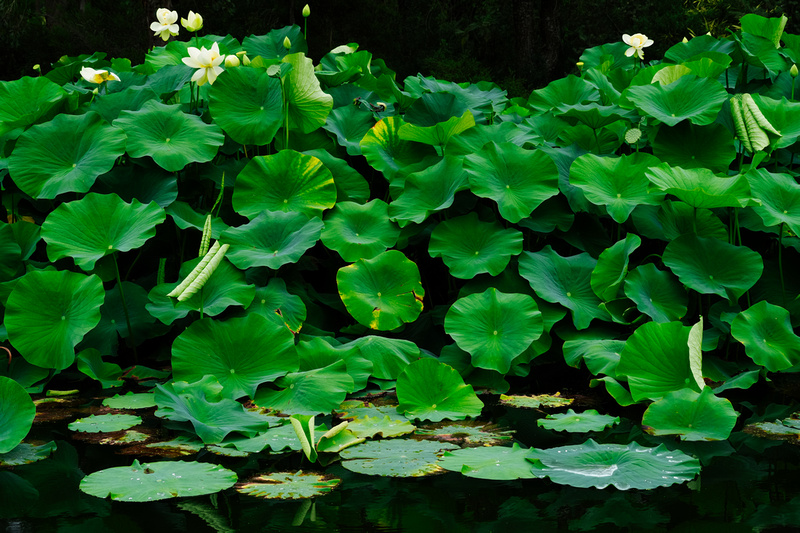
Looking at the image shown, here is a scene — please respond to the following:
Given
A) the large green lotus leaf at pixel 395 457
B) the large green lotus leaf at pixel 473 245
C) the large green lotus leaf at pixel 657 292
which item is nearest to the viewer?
the large green lotus leaf at pixel 395 457

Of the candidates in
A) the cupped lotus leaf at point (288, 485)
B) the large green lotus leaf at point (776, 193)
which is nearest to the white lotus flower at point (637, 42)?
the large green lotus leaf at point (776, 193)

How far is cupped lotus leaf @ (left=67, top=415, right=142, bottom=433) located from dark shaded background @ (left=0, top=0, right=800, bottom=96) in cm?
781

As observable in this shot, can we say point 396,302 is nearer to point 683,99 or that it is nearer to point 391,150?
point 391,150

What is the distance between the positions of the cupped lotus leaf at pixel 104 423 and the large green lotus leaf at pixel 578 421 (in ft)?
3.46

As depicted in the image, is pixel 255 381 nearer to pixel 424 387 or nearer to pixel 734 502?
pixel 424 387

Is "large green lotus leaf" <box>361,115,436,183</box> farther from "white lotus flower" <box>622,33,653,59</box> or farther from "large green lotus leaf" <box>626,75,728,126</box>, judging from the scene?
"white lotus flower" <box>622,33,653,59</box>

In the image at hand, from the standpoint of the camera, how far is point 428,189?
263 cm

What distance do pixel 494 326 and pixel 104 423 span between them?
1.11 m

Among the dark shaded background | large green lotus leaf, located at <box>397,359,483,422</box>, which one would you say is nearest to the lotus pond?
large green lotus leaf, located at <box>397,359,483,422</box>

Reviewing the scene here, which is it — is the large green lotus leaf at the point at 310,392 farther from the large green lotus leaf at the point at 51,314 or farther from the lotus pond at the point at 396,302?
the large green lotus leaf at the point at 51,314

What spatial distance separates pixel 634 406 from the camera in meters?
2.19

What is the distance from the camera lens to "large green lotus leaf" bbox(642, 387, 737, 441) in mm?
1880

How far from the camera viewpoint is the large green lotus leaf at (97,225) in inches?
93.3

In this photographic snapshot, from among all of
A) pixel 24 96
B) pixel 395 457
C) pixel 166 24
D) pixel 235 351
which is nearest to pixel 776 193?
pixel 395 457
